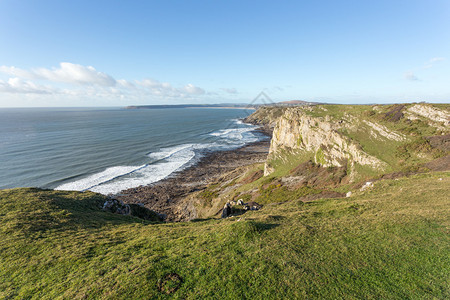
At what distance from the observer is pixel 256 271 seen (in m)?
12.0

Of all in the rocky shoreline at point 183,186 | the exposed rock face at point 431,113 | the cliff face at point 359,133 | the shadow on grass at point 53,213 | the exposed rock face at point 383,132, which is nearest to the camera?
the shadow on grass at point 53,213

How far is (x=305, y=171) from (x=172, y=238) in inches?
1424

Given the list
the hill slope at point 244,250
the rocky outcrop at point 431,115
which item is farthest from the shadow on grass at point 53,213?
the rocky outcrop at point 431,115

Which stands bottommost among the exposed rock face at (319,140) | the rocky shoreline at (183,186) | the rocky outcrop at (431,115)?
the rocky shoreline at (183,186)

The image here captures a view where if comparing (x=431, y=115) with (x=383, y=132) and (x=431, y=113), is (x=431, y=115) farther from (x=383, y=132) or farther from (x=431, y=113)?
(x=383, y=132)

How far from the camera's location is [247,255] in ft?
44.5

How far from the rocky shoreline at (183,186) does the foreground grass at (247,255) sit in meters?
18.6

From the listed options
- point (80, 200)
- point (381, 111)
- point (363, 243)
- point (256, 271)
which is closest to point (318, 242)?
point (363, 243)

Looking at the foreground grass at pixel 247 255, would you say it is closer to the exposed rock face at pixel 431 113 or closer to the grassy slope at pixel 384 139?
the grassy slope at pixel 384 139

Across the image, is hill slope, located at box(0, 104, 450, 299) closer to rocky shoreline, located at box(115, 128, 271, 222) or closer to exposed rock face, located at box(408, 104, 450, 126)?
exposed rock face, located at box(408, 104, 450, 126)

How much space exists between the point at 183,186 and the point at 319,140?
129ft

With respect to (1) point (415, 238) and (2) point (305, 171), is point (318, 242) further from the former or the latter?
(2) point (305, 171)

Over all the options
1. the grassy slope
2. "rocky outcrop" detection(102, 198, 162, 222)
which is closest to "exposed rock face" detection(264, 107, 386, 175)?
the grassy slope

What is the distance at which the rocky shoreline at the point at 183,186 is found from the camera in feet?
153
